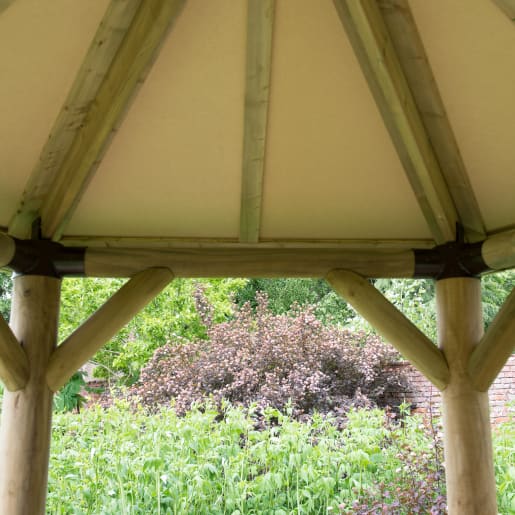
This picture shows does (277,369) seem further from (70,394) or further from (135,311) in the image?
(135,311)

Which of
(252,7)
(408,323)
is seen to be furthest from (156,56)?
(408,323)

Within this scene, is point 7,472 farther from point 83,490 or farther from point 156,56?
point 156,56

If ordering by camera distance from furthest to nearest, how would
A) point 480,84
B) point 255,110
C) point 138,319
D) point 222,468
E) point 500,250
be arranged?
point 138,319 < point 222,468 < point 500,250 < point 255,110 < point 480,84

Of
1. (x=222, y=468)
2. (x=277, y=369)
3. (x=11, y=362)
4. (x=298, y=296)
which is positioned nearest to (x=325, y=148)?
(x=11, y=362)

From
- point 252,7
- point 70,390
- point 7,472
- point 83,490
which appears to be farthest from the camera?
point 70,390

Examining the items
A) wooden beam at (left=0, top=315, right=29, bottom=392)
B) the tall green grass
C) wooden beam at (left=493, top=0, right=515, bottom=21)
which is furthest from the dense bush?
wooden beam at (left=493, top=0, right=515, bottom=21)

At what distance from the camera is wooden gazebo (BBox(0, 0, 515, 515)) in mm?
2580

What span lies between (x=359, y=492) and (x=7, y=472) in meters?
2.79

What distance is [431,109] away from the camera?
2951mm

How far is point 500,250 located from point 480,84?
836 mm

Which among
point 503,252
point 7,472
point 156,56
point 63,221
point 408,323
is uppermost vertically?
point 156,56

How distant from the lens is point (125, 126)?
3086mm

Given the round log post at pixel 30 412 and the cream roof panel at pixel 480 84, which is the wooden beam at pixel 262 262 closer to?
the round log post at pixel 30 412

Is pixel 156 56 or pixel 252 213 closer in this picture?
pixel 156 56
